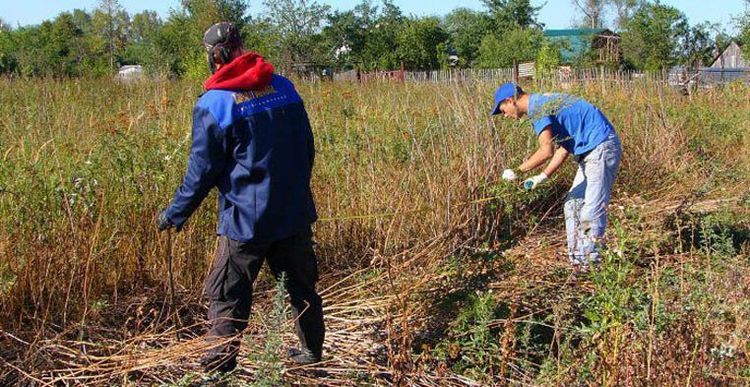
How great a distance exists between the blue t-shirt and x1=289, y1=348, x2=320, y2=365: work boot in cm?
222

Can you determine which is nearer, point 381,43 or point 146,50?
point 146,50

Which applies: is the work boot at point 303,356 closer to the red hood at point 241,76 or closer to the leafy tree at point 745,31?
the red hood at point 241,76

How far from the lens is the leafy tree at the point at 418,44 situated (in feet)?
127

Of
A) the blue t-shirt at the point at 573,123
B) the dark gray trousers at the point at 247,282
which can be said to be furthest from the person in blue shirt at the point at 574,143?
the dark gray trousers at the point at 247,282

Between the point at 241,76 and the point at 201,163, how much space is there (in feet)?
1.21

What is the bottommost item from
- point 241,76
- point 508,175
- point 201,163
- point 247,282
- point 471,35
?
point 247,282

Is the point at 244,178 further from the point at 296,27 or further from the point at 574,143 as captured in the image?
the point at 296,27

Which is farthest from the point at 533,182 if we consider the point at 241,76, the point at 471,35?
the point at 471,35

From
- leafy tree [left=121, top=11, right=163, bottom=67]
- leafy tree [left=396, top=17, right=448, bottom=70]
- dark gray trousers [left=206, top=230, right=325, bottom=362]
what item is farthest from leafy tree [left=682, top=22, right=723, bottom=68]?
dark gray trousers [left=206, top=230, right=325, bottom=362]

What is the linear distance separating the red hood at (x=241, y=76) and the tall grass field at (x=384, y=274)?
0.85 meters

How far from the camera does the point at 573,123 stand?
190 inches

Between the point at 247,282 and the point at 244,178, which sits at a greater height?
the point at 244,178

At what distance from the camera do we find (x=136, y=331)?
3498mm

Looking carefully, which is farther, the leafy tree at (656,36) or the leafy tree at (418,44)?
the leafy tree at (418,44)
